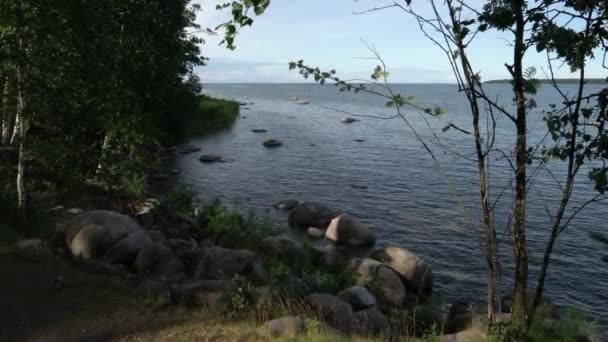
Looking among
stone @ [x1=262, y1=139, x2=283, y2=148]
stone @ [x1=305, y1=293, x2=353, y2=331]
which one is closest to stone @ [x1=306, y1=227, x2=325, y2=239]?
stone @ [x1=305, y1=293, x2=353, y2=331]

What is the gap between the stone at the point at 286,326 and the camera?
7070 mm

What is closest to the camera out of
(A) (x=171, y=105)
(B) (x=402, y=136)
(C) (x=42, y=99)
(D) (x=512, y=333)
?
(D) (x=512, y=333)

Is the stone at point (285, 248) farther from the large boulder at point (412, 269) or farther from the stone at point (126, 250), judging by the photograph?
the stone at point (126, 250)

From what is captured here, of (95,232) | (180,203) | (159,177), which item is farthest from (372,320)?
(159,177)

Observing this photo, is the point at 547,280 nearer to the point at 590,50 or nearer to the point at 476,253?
the point at 476,253

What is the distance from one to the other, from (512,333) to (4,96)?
11.5 m

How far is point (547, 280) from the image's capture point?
16.8 metres

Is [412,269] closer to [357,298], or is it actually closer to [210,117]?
[357,298]

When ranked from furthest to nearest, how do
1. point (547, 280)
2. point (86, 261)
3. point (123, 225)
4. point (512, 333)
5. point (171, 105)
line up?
point (171, 105) → point (547, 280) → point (123, 225) → point (86, 261) → point (512, 333)

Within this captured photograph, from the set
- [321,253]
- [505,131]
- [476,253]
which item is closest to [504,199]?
[476,253]

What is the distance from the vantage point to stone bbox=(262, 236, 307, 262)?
16000 mm

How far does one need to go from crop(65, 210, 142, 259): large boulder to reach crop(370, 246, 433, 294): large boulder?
864 centimetres

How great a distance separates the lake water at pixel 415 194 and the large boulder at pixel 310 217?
2.32ft

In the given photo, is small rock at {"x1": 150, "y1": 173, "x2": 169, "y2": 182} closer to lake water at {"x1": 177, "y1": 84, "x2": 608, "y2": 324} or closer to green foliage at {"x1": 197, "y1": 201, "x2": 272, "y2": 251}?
lake water at {"x1": 177, "y1": 84, "x2": 608, "y2": 324}
